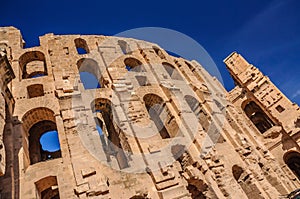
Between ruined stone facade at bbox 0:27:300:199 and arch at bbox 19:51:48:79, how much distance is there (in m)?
0.10

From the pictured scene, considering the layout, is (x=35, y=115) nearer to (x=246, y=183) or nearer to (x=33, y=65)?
(x=33, y=65)

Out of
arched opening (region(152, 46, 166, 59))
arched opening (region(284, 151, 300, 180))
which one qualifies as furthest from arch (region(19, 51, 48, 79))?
arched opening (region(284, 151, 300, 180))

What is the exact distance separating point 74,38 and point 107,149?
953 cm

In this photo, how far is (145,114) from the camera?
15117 mm

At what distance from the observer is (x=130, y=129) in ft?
45.7

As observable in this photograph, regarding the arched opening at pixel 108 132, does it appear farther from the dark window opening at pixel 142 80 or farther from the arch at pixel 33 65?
the arch at pixel 33 65

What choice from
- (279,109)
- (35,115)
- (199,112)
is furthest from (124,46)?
(279,109)

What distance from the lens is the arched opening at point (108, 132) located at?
15.7 metres

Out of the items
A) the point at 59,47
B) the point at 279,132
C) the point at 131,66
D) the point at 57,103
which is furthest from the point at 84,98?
the point at 279,132

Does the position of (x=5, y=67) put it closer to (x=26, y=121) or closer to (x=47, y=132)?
(x=26, y=121)

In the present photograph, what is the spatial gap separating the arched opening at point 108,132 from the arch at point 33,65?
234 inches

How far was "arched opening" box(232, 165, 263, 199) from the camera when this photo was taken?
1494 centimetres

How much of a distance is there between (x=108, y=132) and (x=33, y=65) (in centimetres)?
851

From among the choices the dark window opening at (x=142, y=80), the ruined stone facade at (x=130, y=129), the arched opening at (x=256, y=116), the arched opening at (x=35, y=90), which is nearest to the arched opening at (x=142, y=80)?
the dark window opening at (x=142, y=80)
